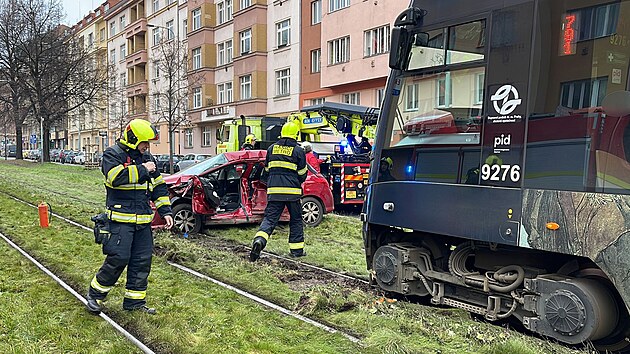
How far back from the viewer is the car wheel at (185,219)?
412 inches

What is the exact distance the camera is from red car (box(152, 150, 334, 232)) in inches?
414

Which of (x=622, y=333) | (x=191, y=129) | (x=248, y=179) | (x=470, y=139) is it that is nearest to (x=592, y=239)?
(x=622, y=333)

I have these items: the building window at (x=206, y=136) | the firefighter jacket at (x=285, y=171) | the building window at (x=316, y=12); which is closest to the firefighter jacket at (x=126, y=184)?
the firefighter jacket at (x=285, y=171)

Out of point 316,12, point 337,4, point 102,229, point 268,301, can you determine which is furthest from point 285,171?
point 316,12

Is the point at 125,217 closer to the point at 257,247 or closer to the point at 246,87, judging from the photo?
the point at 257,247

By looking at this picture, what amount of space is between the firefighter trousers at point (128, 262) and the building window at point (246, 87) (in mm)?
32362

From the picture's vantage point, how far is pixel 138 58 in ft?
185

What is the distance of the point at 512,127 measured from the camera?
15.3 ft

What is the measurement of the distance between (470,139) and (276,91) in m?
31.4

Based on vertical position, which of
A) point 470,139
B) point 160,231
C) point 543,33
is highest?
point 543,33

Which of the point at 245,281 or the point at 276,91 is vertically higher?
the point at 276,91

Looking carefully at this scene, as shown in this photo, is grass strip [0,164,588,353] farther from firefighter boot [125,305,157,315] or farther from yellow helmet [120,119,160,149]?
yellow helmet [120,119,160,149]

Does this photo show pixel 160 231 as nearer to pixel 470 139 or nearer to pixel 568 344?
pixel 470 139

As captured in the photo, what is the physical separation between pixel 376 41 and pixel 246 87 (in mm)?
14070
